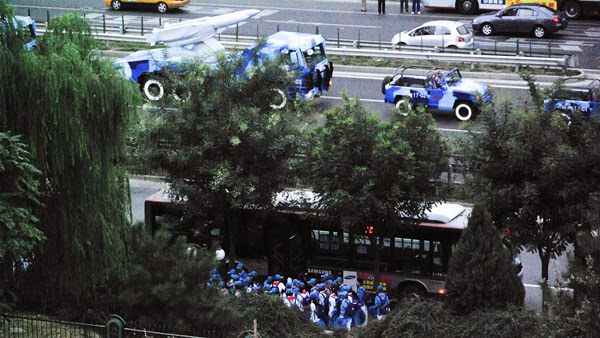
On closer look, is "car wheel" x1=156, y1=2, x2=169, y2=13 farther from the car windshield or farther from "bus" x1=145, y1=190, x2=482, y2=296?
"bus" x1=145, y1=190, x2=482, y2=296

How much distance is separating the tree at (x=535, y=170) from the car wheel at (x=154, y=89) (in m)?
7.03

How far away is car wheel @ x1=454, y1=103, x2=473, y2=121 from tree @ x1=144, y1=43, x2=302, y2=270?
9.84 meters

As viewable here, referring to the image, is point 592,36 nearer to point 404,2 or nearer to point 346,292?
point 404,2

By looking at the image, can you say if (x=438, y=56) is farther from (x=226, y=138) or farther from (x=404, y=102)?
(x=226, y=138)

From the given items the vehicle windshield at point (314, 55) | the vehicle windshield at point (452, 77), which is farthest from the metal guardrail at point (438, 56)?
Answer: the vehicle windshield at point (452, 77)

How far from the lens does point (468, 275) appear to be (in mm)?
15117

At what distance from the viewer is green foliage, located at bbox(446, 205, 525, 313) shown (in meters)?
15.1

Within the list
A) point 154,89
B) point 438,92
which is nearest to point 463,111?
point 438,92

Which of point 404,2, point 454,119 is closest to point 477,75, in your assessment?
point 454,119

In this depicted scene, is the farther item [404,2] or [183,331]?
[404,2]

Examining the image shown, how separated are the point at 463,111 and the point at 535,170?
37.1ft

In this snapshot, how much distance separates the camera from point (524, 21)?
1484 inches

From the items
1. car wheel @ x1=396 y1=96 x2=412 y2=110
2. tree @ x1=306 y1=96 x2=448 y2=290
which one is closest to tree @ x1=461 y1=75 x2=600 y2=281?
tree @ x1=306 y1=96 x2=448 y2=290

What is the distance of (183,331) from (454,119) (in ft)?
56.1
